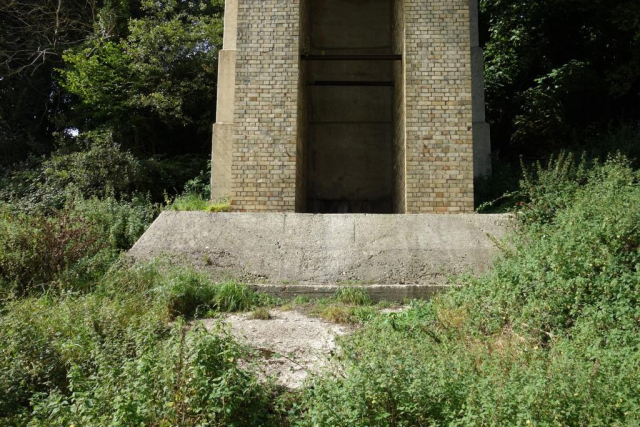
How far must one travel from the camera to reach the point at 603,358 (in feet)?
11.2

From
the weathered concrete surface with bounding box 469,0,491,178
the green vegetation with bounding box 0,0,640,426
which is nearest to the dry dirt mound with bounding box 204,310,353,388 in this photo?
the green vegetation with bounding box 0,0,640,426

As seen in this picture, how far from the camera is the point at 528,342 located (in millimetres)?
4133

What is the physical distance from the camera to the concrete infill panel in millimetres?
6281

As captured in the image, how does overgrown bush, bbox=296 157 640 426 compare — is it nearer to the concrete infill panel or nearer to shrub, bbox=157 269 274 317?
the concrete infill panel

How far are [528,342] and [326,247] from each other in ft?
9.61

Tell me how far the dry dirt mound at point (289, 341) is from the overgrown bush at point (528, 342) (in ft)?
1.11

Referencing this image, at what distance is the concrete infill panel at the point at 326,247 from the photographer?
20.6 ft

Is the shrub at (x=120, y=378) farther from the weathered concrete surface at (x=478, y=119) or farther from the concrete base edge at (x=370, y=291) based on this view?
the weathered concrete surface at (x=478, y=119)

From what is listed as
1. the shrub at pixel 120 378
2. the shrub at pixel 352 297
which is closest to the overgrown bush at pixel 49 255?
the shrub at pixel 120 378

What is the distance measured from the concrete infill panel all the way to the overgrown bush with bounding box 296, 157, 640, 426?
0.66m

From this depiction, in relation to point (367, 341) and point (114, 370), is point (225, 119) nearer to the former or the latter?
point (367, 341)

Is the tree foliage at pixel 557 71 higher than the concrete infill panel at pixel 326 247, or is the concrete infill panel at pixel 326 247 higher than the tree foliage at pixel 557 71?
the tree foliage at pixel 557 71

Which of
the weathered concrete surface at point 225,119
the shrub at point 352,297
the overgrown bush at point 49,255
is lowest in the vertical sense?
the shrub at point 352,297

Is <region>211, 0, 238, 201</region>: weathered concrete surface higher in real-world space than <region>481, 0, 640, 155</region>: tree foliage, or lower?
lower
